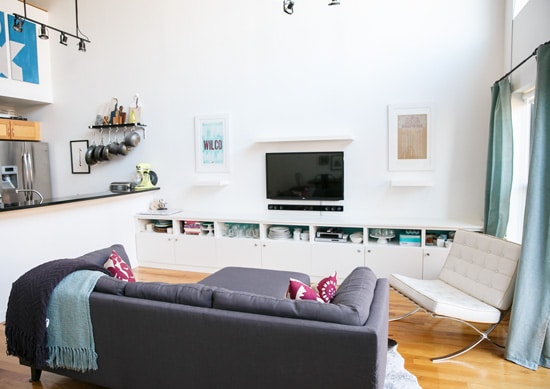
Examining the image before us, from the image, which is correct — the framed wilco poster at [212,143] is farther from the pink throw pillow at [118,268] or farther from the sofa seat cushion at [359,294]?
the sofa seat cushion at [359,294]

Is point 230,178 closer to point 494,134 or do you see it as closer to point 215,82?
point 215,82

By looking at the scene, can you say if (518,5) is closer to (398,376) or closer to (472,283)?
(472,283)

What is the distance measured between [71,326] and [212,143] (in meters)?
3.16

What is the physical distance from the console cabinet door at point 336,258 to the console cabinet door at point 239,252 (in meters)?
0.66

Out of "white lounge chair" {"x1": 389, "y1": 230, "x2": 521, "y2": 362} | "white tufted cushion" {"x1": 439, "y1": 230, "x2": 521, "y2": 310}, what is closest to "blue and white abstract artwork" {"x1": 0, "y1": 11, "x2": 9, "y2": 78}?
"white lounge chair" {"x1": 389, "y1": 230, "x2": 521, "y2": 362}

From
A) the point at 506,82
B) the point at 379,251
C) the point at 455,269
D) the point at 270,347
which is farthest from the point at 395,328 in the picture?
the point at 506,82

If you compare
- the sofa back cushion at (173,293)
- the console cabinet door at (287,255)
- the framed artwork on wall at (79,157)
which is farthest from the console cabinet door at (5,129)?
the sofa back cushion at (173,293)

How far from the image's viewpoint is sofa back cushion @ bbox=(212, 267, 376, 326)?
1671 millimetres

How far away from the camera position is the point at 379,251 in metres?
3.90

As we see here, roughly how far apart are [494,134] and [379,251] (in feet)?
5.14

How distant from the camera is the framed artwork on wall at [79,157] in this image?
5505 mm

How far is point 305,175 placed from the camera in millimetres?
4469

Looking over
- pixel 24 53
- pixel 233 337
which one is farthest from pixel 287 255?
pixel 24 53

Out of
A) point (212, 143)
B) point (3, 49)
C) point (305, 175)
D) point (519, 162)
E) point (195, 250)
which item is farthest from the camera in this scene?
point (3, 49)
